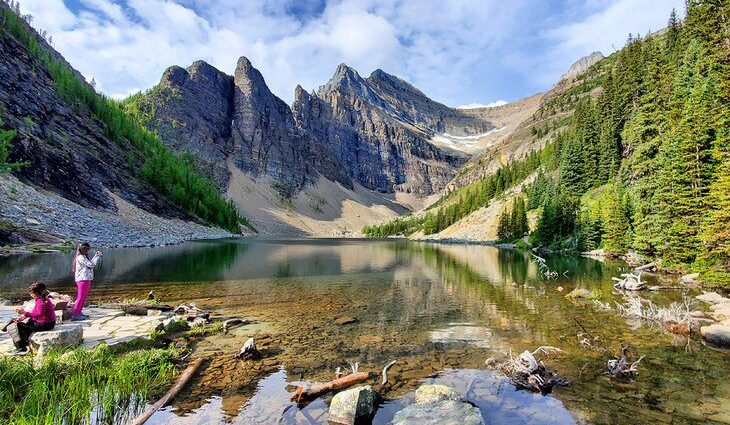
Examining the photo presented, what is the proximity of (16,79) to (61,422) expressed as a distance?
109 meters

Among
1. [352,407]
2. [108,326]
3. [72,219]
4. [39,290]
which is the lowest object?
[352,407]

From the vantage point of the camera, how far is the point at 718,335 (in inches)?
581

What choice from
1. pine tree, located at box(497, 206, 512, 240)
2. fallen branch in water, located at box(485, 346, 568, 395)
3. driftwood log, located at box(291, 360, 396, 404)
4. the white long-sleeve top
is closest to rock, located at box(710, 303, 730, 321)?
fallen branch in water, located at box(485, 346, 568, 395)

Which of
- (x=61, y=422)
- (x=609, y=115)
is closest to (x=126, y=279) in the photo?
(x=61, y=422)

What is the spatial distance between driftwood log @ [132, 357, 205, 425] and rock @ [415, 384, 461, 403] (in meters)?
5.95

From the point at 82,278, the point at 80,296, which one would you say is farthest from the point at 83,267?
the point at 80,296

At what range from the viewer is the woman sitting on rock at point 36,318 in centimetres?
1105

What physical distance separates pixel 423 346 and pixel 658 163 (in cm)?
4526

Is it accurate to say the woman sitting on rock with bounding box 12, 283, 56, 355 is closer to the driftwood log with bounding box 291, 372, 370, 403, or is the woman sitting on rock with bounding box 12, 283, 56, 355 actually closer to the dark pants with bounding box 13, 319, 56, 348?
the dark pants with bounding box 13, 319, 56, 348

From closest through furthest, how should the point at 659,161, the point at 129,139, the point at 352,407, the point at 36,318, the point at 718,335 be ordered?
the point at 352,407
the point at 36,318
the point at 718,335
the point at 659,161
the point at 129,139

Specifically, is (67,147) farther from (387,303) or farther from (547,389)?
(547,389)

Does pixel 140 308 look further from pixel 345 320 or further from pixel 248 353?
pixel 345 320

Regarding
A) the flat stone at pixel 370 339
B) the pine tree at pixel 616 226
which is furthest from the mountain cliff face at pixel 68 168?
the pine tree at pixel 616 226

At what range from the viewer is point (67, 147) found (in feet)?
274
